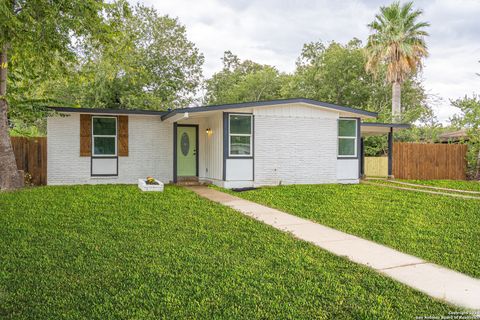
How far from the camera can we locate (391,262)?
4.23 m

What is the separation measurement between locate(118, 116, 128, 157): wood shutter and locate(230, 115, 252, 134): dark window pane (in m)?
3.60

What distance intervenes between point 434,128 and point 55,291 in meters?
21.2

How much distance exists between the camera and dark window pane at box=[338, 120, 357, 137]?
1282 centimetres

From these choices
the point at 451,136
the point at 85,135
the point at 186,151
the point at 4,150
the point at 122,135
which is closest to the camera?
the point at 4,150

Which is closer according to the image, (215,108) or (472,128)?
(215,108)

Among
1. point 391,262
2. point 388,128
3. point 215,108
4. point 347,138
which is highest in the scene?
point 215,108

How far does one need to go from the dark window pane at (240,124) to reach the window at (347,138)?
11.0ft

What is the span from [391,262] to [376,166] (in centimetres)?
1446

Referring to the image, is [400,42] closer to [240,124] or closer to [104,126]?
[240,124]

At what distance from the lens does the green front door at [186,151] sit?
1333 cm

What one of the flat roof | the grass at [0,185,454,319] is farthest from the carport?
the grass at [0,185,454,319]

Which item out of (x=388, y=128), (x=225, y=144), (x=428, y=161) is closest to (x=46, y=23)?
(x=225, y=144)

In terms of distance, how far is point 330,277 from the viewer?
144 inches

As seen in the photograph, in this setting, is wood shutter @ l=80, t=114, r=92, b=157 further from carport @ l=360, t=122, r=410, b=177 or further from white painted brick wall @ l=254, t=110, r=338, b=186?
carport @ l=360, t=122, r=410, b=177
